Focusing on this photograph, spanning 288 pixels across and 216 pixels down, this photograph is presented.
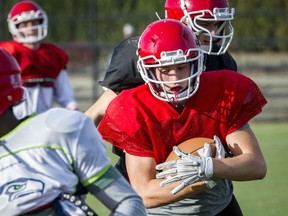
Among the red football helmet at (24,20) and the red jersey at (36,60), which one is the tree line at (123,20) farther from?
the red jersey at (36,60)

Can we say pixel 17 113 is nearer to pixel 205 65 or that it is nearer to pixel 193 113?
pixel 193 113

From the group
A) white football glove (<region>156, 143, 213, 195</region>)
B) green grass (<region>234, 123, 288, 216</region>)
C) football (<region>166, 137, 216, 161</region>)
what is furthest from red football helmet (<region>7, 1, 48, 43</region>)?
white football glove (<region>156, 143, 213, 195</region>)

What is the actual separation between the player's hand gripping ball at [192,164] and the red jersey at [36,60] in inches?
178

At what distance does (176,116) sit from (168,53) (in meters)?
0.26

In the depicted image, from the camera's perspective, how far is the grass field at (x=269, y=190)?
730cm

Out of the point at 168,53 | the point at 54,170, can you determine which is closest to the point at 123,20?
the point at 168,53

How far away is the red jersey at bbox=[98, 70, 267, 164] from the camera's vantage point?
3668 millimetres

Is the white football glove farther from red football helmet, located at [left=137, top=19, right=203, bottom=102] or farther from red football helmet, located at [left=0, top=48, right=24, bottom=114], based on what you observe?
red football helmet, located at [left=0, top=48, right=24, bottom=114]

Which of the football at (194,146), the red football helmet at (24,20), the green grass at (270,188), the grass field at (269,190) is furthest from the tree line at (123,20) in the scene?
the football at (194,146)

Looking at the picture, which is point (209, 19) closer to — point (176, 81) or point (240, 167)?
point (176, 81)

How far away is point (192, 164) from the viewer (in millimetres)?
3512

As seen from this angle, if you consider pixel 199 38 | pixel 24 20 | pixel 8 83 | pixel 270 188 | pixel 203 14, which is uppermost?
pixel 8 83

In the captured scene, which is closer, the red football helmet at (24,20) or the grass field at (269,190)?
the grass field at (269,190)

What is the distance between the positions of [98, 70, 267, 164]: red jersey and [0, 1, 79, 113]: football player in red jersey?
4.27 meters
